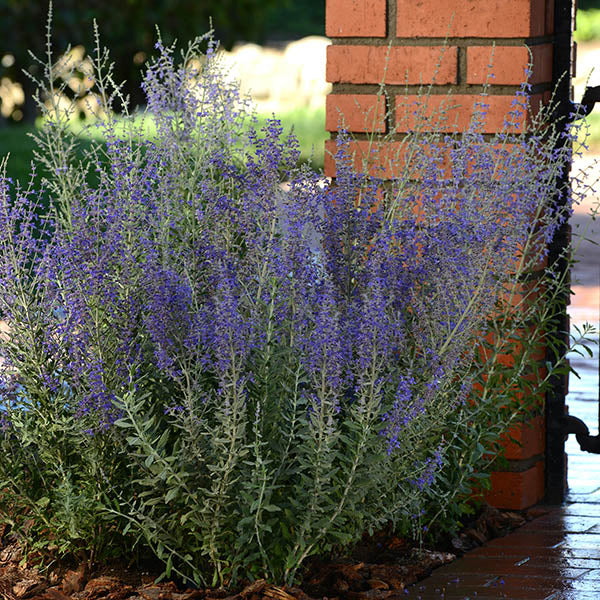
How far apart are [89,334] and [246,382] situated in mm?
415

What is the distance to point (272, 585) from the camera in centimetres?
299

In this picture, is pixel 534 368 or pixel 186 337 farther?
pixel 534 368

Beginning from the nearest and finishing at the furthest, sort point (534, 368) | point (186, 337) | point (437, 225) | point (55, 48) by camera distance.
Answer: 1. point (186, 337)
2. point (437, 225)
3. point (534, 368)
4. point (55, 48)

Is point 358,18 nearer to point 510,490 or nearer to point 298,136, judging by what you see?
point 510,490

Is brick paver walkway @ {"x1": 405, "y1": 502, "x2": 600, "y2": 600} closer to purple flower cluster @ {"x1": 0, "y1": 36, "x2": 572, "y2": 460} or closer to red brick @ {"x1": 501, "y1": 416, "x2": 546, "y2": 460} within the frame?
red brick @ {"x1": 501, "y1": 416, "x2": 546, "y2": 460}

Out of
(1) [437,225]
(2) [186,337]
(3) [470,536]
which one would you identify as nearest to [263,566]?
(2) [186,337]

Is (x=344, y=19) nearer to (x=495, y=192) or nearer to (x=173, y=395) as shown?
(x=495, y=192)

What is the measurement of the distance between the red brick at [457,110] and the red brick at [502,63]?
2.2 inches

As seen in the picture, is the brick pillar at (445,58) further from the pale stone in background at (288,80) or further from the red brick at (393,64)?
the pale stone in background at (288,80)

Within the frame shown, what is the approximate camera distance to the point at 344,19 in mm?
3973

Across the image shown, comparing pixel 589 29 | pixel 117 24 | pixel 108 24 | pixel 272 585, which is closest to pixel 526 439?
pixel 272 585

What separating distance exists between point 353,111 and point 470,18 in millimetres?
479

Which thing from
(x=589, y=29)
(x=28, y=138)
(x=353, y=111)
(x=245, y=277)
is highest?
(x=589, y=29)

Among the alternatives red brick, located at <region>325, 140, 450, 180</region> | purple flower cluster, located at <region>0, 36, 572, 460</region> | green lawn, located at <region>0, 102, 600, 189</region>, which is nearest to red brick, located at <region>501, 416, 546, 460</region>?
purple flower cluster, located at <region>0, 36, 572, 460</region>
